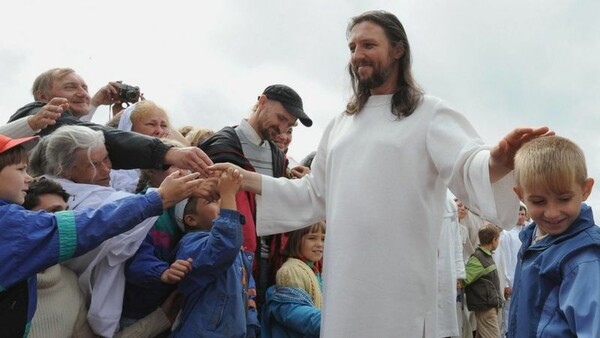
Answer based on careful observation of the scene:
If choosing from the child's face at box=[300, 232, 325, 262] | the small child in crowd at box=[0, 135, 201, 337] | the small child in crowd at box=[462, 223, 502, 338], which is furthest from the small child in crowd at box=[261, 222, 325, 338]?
the small child in crowd at box=[462, 223, 502, 338]

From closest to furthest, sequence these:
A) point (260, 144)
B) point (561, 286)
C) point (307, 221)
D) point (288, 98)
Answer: point (561, 286), point (307, 221), point (260, 144), point (288, 98)

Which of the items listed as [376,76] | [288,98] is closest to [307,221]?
[376,76]

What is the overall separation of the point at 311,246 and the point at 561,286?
2452mm

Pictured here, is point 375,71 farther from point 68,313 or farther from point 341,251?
point 68,313

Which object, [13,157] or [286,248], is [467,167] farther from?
[286,248]

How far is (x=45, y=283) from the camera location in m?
3.29

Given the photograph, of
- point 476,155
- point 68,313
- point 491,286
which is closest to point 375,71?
point 476,155

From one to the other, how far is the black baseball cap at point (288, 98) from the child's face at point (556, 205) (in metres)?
2.63

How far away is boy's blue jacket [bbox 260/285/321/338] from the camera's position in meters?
4.27

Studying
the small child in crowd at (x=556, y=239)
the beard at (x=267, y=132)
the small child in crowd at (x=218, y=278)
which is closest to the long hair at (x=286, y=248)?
the beard at (x=267, y=132)

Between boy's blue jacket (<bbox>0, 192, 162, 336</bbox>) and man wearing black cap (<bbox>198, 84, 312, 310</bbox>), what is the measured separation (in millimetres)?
1354

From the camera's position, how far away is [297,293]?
4.46m

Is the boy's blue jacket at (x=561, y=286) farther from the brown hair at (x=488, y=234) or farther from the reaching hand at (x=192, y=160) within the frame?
the brown hair at (x=488, y=234)

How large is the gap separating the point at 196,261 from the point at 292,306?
104 cm
